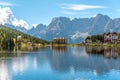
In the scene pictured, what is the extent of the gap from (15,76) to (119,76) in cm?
3085

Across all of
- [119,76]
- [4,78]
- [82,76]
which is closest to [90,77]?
[82,76]

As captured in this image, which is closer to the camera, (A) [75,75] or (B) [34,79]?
(B) [34,79]

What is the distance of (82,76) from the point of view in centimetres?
9625

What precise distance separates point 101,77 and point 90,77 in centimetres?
324

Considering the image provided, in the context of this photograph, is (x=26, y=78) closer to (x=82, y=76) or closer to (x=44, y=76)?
(x=44, y=76)

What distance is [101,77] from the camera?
9462cm

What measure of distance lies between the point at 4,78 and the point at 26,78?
6.27 meters

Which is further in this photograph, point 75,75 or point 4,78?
point 75,75

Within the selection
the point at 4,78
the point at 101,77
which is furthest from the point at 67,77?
the point at 4,78

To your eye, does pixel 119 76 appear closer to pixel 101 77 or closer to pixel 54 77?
pixel 101 77

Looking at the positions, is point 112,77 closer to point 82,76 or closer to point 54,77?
point 82,76

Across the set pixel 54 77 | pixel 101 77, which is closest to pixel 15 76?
pixel 54 77

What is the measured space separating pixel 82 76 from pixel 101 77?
573 cm

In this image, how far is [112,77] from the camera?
9375 centimetres
